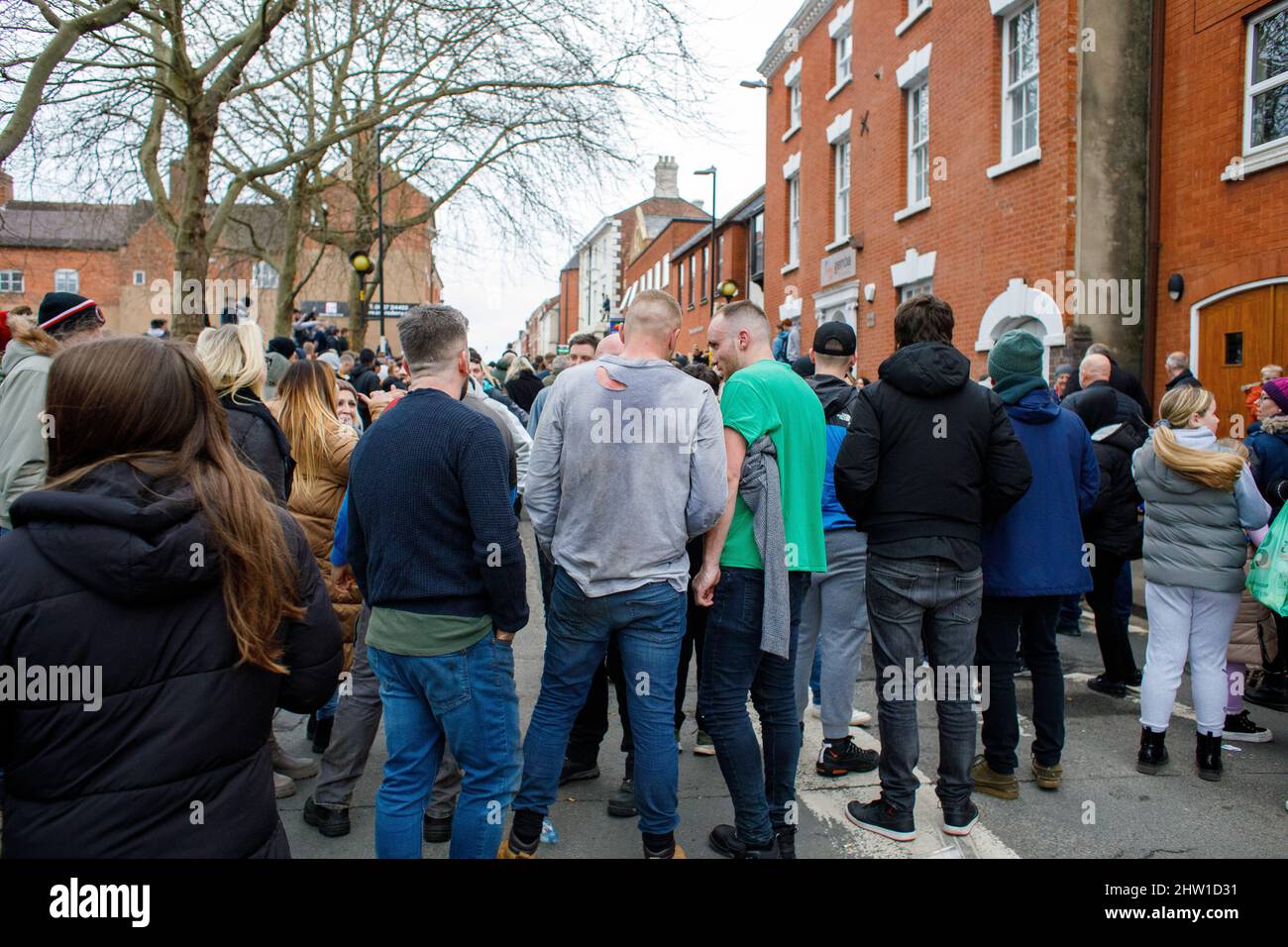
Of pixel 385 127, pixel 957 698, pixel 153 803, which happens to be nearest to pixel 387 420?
pixel 153 803

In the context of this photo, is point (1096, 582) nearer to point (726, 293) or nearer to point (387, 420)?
point (387, 420)

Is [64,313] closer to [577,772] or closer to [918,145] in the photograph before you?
[577,772]

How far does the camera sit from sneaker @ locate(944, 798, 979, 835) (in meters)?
3.87

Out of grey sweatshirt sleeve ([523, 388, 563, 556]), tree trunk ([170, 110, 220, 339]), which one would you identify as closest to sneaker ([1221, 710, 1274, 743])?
grey sweatshirt sleeve ([523, 388, 563, 556])

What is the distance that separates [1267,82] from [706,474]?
9229 millimetres

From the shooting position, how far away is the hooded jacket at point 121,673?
5.57ft

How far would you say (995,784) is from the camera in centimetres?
430

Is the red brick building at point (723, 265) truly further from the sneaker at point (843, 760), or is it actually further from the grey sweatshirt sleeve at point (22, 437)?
the grey sweatshirt sleeve at point (22, 437)

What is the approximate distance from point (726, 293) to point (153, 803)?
18132 millimetres

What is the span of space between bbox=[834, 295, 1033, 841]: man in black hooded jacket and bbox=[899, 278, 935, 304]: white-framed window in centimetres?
1097

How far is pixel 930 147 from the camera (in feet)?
46.5

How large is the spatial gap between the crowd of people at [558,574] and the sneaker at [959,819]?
14mm

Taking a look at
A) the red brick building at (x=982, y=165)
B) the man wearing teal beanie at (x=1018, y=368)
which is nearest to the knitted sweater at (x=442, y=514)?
the man wearing teal beanie at (x=1018, y=368)

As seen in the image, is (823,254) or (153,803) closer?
(153,803)
